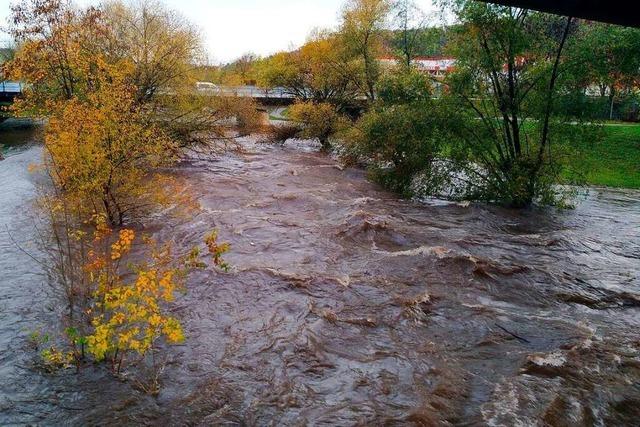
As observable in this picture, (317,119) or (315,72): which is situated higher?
(315,72)

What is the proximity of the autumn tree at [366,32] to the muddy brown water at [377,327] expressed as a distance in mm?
19251

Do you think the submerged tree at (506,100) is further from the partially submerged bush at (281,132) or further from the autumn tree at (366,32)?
the partially submerged bush at (281,132)

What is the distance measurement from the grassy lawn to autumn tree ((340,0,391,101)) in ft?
49.5

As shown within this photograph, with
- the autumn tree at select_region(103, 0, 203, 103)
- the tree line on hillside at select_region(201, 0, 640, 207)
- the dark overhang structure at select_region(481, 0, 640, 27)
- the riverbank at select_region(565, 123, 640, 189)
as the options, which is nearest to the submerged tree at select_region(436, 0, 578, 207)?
the tree line on hillside at select_region(201, 0, 640, 207)

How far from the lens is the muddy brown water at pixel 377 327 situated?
8.04 metres

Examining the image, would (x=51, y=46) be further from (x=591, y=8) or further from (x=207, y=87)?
(x=591, y=8)

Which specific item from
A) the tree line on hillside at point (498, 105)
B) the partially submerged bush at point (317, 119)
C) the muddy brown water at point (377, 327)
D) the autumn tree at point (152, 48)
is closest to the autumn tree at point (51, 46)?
the autumn tree at point (152, 48)

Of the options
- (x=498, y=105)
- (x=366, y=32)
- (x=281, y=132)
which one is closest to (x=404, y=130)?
(x=498, y=105)

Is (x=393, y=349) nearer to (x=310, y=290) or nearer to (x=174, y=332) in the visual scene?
(x=310, y=290)

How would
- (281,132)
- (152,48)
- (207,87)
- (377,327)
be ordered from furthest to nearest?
(281,132)
(207,87)
(152,48)
(377,327)

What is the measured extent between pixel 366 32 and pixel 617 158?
61.8 feet

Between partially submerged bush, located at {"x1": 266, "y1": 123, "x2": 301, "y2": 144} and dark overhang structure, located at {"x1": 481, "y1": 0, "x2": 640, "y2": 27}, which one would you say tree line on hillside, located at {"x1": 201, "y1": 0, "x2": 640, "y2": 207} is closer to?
dark overhang structure, located at {"x1": 481, "y1": 0, "x2": 640, "y2": 27}

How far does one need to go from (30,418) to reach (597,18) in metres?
12.4

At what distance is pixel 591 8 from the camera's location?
8.86 m
